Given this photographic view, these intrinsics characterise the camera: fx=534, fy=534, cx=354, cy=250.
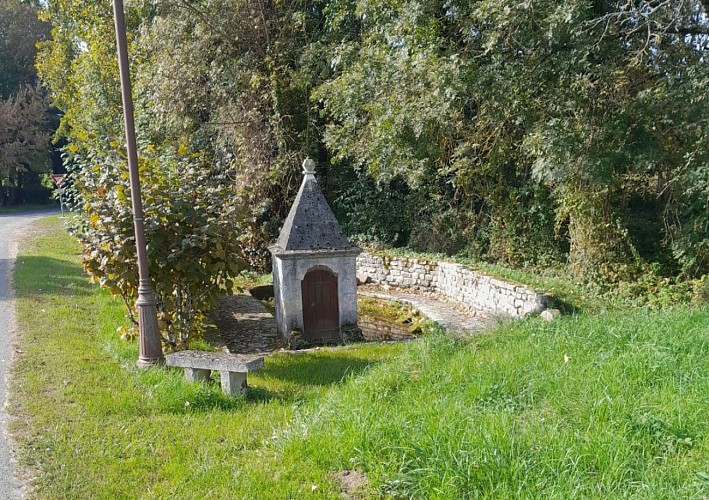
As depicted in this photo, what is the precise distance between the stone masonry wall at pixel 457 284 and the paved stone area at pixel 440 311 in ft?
0.98

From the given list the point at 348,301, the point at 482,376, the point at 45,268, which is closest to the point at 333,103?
the point at 348,301

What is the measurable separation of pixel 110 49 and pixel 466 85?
55.1 feet

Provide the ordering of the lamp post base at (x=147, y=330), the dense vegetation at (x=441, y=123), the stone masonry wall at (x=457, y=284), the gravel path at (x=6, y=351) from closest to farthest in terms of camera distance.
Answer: the gravel path at (x=6, y=351)
the lamp post base at (x=147, y=330)
the dense vegetation at (x=441, y=123)
the stone masonry wall at (x=457, y=284)

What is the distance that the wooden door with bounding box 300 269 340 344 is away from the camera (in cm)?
974

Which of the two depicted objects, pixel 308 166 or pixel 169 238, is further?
pixel 308 166

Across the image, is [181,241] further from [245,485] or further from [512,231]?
[512,231]

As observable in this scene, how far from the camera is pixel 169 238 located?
727 centimetres

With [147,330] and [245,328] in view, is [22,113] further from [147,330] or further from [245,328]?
[147,330]

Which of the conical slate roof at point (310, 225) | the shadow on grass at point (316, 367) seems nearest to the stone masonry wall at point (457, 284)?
the conical slate roof at point (310, 225)

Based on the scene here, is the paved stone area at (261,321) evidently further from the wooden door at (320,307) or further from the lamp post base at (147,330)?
the lamp post base at (147,330)

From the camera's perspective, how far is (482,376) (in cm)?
504

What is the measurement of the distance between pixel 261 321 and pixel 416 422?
7.01 meters

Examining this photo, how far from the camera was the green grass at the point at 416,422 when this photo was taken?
11.3 ft

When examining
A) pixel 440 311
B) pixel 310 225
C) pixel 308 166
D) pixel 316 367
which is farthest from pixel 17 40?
pixel 316 367
